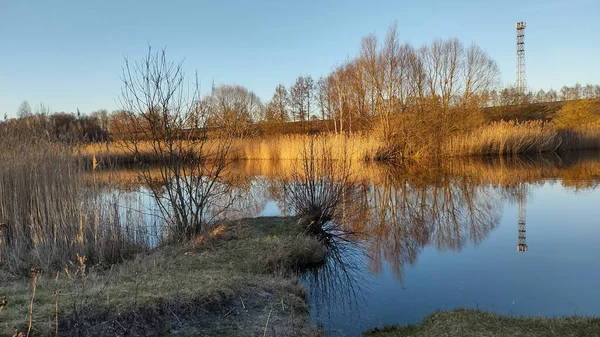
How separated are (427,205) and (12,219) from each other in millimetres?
8167

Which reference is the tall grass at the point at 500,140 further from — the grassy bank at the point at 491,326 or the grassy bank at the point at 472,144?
the grassy bank at the point at 491,326

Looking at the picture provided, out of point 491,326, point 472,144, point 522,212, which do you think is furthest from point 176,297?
point 472,144

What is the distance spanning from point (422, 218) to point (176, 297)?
20.4ft

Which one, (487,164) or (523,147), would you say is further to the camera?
(523,147)

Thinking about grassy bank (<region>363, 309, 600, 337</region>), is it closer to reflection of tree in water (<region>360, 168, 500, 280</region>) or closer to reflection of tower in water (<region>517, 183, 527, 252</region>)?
reflection of tree in water (<region>360, 168, 500, 280</region>)

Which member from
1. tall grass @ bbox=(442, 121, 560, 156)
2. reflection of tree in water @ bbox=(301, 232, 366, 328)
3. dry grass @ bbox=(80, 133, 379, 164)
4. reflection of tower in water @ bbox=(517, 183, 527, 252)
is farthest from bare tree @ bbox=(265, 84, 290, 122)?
reflection of tree in water @ bbox=(301, 232, 366, 328)

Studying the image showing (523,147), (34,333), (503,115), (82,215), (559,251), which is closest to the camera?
(34,333)

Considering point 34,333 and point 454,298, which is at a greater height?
point 34,333

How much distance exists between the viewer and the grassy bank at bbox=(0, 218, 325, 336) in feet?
A: 9.41

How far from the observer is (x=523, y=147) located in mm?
22656

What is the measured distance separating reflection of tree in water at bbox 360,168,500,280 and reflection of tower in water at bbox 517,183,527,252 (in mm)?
457

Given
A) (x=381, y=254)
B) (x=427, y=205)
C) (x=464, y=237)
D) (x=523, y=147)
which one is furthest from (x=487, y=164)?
(x=381, y=254)

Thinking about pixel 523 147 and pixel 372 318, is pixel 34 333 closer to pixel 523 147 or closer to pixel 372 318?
pixel 372 318

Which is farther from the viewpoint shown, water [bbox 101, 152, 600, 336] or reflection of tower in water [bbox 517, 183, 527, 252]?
reflection of tower in water [bbox 517, 183, 527, 252]
